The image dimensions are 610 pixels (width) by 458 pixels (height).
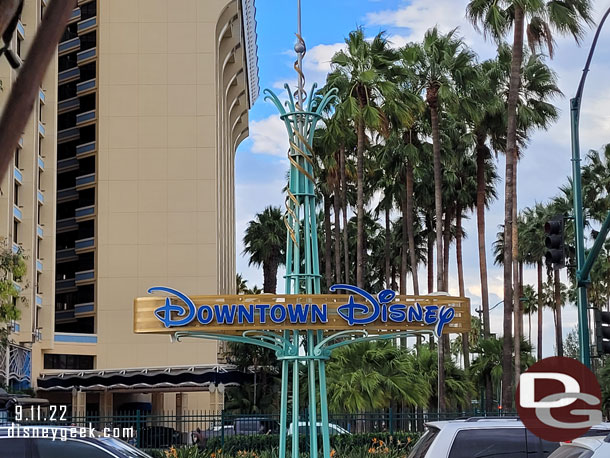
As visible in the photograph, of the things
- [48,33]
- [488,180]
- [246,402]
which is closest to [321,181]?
[488,180]

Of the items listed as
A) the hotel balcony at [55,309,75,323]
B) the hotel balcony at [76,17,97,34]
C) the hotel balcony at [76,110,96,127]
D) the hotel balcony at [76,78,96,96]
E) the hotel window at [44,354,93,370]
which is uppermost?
the hotel balcony at [76,17,97,34]

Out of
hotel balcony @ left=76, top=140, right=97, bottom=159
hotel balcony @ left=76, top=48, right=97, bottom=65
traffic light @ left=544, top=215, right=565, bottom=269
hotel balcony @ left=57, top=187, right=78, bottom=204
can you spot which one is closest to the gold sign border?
traffic light @ left=544, top=215, right=565, bottom=269

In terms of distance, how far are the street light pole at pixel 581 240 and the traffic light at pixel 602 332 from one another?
1.13 m

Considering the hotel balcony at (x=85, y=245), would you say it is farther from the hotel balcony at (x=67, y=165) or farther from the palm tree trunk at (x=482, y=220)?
the palm tree trunk at (x=482, y=220)

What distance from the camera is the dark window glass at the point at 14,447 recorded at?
38.3 feet

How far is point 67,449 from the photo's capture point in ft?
37.8

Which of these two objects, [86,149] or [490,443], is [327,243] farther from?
[490,443]

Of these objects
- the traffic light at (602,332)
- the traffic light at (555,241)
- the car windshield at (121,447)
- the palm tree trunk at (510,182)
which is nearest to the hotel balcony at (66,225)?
the palm tree trunk at (510,182)

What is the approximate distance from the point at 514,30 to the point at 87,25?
124 feet

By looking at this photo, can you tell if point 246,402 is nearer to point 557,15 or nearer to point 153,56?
point 153,56

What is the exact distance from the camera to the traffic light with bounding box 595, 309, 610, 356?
52.5 ft

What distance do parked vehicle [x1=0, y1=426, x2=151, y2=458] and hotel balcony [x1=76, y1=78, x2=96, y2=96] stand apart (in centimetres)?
5246

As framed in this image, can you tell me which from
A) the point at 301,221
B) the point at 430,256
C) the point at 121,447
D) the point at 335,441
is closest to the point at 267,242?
the point at 430,256

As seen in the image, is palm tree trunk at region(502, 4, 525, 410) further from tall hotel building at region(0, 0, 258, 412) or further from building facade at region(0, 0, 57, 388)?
tall hotel building at region(0, 0, 258, 412)
